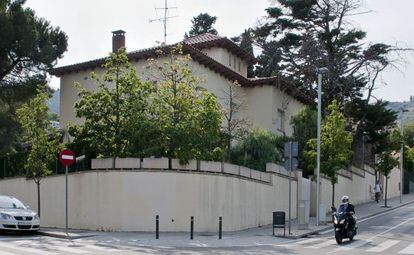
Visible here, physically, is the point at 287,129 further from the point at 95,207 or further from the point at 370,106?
the point at 95,207

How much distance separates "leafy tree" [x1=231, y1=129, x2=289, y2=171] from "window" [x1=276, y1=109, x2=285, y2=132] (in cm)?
873

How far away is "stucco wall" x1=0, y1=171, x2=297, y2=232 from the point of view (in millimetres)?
22156

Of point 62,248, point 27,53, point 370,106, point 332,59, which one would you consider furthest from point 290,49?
point 62,248

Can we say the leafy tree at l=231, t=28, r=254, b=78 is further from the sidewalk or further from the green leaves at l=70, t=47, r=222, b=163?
the sidewalk

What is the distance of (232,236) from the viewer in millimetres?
21875

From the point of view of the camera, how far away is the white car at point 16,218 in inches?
791

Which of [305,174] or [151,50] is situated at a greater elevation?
[151,50]

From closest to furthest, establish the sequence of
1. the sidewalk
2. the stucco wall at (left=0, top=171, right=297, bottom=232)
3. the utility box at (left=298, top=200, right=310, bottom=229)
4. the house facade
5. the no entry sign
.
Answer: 1. the sidewalk
2. the no entry sign
3. the stucco wall at (left=0, top=171, right=297, bottom=232)
4. the utility box at (left=298, top=200, right=310, bottom=229)
5. the house facade

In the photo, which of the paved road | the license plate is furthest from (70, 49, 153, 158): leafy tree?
the license plate

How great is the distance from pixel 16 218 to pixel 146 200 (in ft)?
15.8

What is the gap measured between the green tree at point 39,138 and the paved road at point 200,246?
449 cm

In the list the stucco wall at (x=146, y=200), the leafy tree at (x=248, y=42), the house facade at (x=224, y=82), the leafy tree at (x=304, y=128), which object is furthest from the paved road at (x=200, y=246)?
the leafy tree at (x=248, y=42)

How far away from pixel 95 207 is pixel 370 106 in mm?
28305

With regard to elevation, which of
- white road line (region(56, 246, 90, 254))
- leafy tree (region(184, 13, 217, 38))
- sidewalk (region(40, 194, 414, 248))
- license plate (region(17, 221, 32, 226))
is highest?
leafy tree (region(184, 13, 217, 38))
